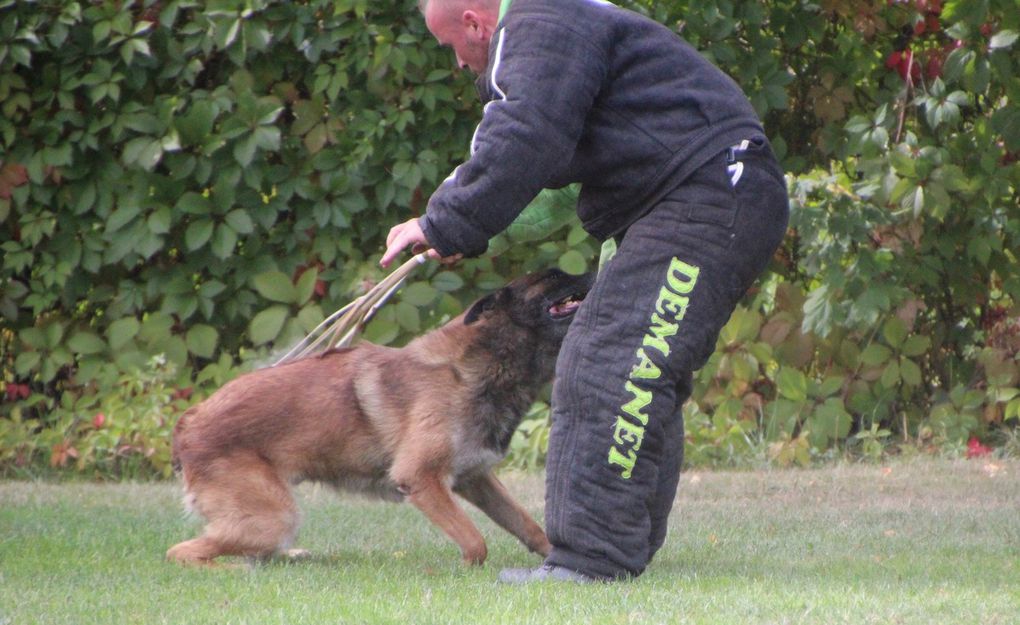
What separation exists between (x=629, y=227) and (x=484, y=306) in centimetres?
86

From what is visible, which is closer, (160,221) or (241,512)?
(241,512)

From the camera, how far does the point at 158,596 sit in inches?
145

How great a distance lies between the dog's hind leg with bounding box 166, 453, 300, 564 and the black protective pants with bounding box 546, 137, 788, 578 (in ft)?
3.51

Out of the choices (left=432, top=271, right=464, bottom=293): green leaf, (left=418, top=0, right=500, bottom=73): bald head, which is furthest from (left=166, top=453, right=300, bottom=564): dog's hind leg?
(left=432, top=271, right=464, bottom=293): green leaf

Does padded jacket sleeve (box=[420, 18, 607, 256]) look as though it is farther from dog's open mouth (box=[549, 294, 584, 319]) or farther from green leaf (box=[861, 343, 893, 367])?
green leaf (box=[861, 343, 893, 367])

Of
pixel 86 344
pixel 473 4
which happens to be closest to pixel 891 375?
pixel 473 4

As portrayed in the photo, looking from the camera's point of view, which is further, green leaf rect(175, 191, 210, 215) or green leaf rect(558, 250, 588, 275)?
green leaf rect(175, 191, 210, 215)

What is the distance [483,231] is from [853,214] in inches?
141

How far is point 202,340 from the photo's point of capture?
7562mm

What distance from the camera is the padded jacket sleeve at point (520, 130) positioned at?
359 cm

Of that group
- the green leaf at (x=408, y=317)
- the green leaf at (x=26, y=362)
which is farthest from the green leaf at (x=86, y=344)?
the green leaf at (x=408, y=317)

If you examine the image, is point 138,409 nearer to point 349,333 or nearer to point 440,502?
point 349,333

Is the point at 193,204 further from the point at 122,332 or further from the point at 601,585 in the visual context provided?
the point at 601,585

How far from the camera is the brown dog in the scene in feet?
14.4
